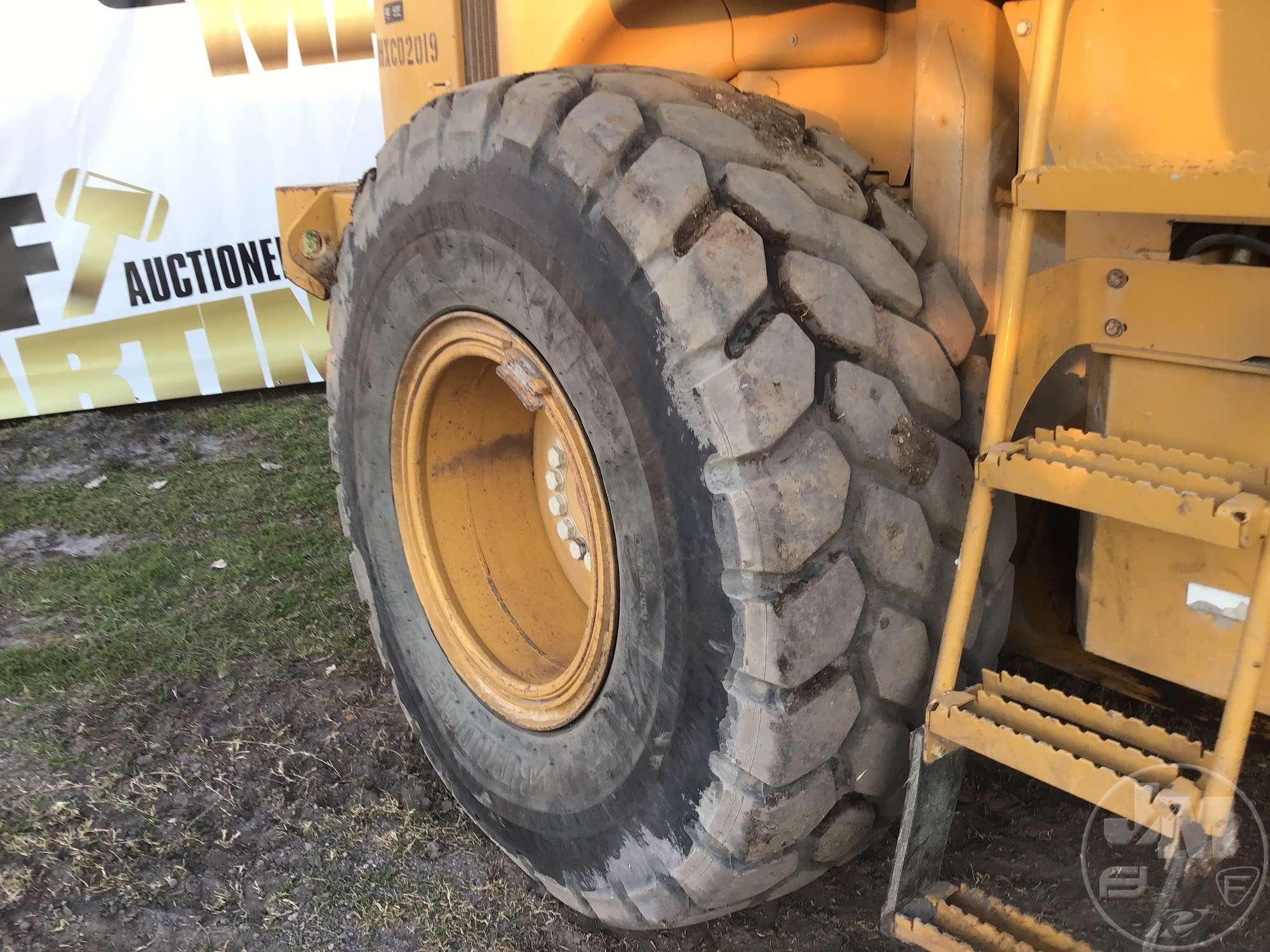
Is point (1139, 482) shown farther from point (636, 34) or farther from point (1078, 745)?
point (636, 34)

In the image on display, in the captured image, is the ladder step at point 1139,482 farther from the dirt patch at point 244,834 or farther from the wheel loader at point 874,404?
the dirt patch at point 244,834

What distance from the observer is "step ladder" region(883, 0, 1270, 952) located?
4.07 feet

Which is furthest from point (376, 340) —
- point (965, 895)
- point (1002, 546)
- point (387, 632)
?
point (965, 895)

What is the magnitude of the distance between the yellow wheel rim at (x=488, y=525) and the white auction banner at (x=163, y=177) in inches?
178

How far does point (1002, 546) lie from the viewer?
5.76 feet

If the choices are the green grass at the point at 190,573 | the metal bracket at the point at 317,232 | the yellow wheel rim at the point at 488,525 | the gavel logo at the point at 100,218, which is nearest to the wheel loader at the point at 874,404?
the yellow wheel rim at the point at 488,525

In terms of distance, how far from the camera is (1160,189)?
4.09 ft

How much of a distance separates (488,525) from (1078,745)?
56.4 inches

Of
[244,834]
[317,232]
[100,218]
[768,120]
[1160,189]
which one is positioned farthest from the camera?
[100,218]

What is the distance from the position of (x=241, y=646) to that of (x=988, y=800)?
7.78 feet

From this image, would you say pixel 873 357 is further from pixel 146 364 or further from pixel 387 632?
pixel 146 364

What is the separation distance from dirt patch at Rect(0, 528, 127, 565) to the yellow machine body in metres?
3.46

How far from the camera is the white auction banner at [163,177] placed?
613cm

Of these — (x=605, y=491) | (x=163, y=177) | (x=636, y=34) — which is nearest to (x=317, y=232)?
(x=636, y=34)
